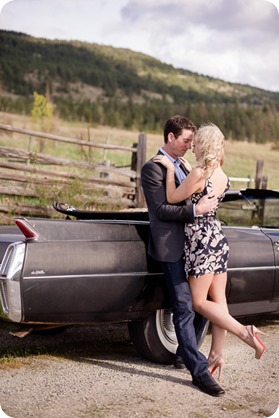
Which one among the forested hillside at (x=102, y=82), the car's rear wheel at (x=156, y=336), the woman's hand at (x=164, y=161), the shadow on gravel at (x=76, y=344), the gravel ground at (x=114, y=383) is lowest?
the shadow on gravel at (x=76, y=344)

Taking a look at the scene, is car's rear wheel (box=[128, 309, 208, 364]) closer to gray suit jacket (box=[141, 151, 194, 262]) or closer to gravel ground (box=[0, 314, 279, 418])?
gravel ground (box=[0, 314, 279, 418])

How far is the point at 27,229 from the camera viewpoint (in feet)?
14.6

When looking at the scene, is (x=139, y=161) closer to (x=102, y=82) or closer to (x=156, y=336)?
(x=156, y=336)

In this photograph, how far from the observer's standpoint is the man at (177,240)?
4621 millimetres

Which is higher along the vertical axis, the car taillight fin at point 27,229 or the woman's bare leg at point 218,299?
the car taillight fin at point 27,229

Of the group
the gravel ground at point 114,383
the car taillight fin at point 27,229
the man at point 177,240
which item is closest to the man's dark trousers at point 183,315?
the man at point 177,240

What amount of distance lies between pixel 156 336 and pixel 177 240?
74 centimetres

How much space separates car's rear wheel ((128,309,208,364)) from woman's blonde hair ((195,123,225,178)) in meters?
1.08

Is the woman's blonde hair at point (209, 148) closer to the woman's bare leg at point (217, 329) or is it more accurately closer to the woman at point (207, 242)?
the woman at point (207, 242)

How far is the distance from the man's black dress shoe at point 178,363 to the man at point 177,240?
0.38 meters

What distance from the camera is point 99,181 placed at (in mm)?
13766

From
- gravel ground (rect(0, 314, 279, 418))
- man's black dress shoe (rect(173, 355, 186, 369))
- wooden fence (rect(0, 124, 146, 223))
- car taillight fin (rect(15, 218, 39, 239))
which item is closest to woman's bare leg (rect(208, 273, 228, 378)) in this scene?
gravel ground (rect(0, 314, 279, 418))

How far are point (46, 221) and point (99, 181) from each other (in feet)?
30.2

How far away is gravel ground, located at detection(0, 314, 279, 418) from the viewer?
13.6 feet
